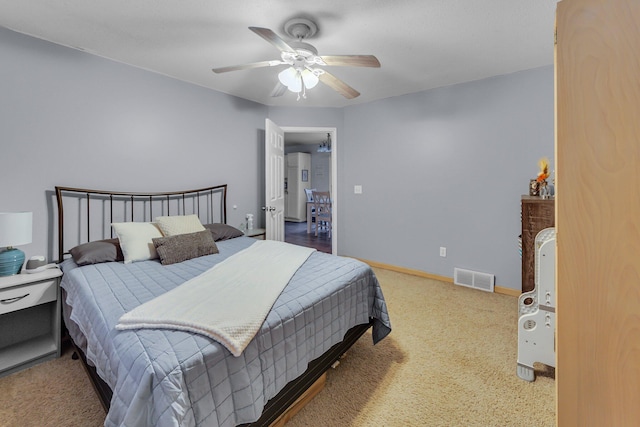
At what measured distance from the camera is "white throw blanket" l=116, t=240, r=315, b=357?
1174 millimetres

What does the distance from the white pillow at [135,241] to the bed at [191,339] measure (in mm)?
78

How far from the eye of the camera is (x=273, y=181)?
387cm

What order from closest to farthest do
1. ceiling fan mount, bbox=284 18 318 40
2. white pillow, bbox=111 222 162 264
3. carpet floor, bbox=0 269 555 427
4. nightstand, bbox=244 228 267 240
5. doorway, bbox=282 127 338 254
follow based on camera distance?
carpet floor, bbox=0 269 555 427 → ceiling fan mount, bbox=284 18 318 40 → white pillow, bbox=111 222 162 264 → nightstand, bbox=244 228 267 240 → doorway, bbox=282 127 338 254

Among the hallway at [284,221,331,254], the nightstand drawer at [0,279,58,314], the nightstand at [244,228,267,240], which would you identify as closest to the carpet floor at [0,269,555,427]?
the nightstand drawer at [0,279,58,314]

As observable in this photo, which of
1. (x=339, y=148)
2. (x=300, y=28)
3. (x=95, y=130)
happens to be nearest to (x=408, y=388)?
(x=300, y=28)

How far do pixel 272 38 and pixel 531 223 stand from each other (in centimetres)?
238

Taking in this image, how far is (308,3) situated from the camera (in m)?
1.84

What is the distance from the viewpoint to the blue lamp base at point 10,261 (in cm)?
192

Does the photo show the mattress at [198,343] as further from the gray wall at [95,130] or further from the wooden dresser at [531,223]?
the wooden dresser at [531,223]

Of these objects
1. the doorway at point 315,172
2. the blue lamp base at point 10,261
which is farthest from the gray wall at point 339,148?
the blue lamp base at point 10,261

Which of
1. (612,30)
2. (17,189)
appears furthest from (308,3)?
(17,189)

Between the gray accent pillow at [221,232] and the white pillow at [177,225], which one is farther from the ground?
the white pillow at [177,225]

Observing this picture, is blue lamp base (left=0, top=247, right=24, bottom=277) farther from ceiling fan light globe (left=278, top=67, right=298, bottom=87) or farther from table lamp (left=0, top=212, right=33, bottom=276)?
ceiling fan light globe (left=278, top=67, right=298, bottom=87)

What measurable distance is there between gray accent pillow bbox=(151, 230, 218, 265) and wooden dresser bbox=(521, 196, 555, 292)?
2681 millimetres
